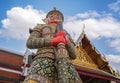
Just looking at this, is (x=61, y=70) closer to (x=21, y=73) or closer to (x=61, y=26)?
(x=61, y=26)

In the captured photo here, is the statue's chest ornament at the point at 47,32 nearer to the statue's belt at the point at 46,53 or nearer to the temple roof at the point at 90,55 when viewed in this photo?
the statue's belt at the point at 46,53

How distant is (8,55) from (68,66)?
5194 mm

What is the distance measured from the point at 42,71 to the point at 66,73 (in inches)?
12.8

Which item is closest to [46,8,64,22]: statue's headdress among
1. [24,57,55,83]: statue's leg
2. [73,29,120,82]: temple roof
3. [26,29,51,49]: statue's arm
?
[26,29,51,49]: statue's arm

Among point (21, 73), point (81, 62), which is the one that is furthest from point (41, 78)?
point (81, 62)

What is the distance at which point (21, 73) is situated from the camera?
284 inches

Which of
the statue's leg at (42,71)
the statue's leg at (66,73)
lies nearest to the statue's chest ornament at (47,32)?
the statue's leg at (42,71)

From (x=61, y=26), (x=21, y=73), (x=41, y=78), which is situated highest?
(x=21, y=73)

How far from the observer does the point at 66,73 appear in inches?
101

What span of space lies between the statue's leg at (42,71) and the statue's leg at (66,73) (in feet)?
0.56

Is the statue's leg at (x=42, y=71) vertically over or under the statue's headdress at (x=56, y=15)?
under

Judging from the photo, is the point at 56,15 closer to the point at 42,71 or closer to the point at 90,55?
the point at 42,71

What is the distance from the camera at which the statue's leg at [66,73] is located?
250cm

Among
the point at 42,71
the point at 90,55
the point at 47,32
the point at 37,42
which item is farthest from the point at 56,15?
the point at 90,55
